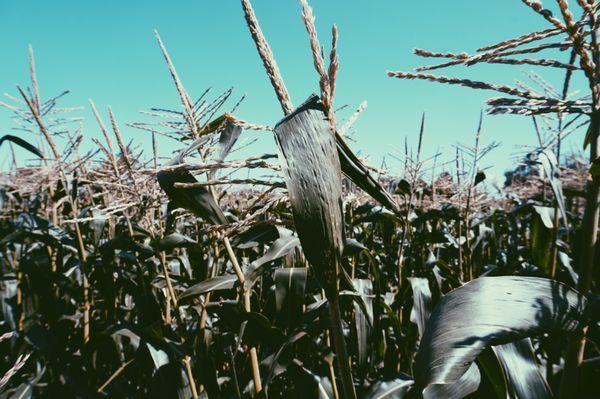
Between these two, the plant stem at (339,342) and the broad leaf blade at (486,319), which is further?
the plant stem at (339,342)

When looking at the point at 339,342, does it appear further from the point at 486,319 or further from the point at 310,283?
the point at 310,283

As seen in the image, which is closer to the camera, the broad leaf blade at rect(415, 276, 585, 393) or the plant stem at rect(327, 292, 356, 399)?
the broad leaf blade at rect(415, 276, 585, 393)

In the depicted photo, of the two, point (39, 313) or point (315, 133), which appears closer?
point (315, 133)

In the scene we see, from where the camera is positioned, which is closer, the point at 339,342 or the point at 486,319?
the point at 486,319

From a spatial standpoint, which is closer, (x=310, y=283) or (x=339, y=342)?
(x=339, y=342)

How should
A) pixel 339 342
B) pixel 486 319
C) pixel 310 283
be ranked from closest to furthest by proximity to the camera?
pixel 486 319 → pixel 339 342 → pixel 310 283

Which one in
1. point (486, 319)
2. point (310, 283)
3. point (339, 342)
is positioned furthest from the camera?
point (310, 283)

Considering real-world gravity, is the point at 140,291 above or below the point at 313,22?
below

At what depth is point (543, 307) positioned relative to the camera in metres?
0.72

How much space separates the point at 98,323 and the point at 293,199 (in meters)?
3.02

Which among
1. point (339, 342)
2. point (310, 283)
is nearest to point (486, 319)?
point (339, 342)

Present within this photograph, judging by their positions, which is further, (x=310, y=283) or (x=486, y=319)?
(x=310, y=283)

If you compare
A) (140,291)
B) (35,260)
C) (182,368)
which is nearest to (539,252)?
(182,368)

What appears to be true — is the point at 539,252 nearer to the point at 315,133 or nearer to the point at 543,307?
the point at 543,307
